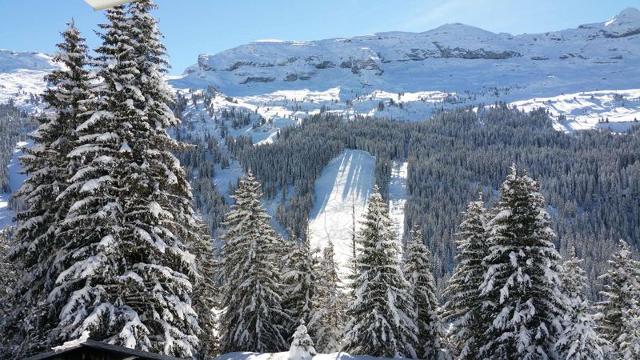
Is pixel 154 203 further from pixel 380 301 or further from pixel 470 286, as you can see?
pixel 470 286

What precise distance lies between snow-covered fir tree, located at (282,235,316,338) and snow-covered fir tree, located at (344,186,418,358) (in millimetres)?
7916

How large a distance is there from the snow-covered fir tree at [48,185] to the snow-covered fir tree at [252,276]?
1759cm

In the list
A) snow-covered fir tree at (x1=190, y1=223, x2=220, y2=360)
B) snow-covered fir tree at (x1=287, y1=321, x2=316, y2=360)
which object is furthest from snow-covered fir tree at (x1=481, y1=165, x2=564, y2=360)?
snow-covered fir tree at (x1=190, y1=223, x2=220, y2=360)

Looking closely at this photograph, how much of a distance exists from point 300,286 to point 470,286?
14.5 m

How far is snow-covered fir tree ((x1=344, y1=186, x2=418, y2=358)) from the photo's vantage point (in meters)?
31.1

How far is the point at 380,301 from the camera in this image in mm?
32156

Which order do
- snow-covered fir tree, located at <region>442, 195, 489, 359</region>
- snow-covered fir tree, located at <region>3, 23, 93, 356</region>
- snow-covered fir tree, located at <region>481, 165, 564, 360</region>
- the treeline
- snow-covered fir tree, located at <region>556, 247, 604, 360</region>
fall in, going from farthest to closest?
1. snow-covered fir tree, located at <region>442, 195, 489, 359</region>
2. the treeline
3. snow-covered fir tree, located at <region>481, 165, 564, 360</region>
4. snow-covered fir tree, located at <region>556, 247, 604, 360</region>
5. snow-covered fir tree, located at <region>3, 23, 93, 356</region>

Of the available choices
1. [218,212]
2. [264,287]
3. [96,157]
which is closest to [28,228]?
[96,157]

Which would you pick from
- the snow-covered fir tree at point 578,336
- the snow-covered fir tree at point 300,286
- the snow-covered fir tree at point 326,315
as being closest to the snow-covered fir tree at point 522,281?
the snow-covered fir tree at point 578,336

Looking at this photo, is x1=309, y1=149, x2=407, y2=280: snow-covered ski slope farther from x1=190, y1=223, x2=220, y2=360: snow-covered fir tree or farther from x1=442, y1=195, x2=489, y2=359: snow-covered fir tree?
x1=442, y1=195, x2=489, y2=359: snow-covered fir tree

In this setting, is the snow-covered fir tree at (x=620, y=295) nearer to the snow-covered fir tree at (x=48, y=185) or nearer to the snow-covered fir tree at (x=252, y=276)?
the snow-covered fir tree at (x=252, y=276)

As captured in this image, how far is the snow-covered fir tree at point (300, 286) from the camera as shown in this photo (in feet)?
132

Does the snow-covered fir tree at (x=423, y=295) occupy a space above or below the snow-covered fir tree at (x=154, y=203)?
below

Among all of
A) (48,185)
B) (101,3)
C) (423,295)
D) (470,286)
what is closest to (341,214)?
(423,295)
